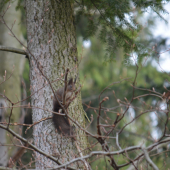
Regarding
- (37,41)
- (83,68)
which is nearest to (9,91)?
(37,41)

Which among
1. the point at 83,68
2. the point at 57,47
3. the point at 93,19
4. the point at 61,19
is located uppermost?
the point at 83,68

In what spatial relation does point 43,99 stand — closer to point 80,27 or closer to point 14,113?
point 14,113

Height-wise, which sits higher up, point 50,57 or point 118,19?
point 118,19

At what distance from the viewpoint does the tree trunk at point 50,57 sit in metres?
2.43

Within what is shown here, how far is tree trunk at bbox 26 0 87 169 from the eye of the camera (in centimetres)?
243

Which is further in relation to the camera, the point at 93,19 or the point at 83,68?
the point at 83,68

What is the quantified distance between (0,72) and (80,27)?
2.93 metres

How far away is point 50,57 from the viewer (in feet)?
8.61

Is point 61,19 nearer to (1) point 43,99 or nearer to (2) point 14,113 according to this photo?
(1) point 43,99

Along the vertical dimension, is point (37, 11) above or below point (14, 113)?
above

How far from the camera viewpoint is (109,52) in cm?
292

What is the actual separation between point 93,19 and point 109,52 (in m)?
0.54

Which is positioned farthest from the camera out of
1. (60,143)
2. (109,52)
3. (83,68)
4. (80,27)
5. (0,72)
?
(83,68)

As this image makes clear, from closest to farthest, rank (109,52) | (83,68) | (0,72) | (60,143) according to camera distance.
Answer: (60,143), (109,52), (0,72), (83,68)
